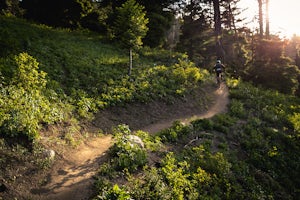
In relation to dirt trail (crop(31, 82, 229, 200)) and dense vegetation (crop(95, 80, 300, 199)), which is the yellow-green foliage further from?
dense vegetation (crop(95, 80, 300, 199))

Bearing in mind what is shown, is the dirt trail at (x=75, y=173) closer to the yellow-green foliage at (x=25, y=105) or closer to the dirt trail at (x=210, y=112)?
the yellow-green foliage at (x=25, y=105)

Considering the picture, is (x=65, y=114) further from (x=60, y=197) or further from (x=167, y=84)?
(x=167, y=84)

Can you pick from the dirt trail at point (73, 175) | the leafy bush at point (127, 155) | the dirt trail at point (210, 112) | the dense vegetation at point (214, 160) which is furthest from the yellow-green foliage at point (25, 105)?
the dirt trail at point (210, 112)

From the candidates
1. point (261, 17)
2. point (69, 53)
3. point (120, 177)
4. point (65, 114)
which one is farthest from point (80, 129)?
point (261, 17)

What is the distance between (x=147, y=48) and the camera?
27.5m

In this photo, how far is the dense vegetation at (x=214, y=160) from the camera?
7844 mm

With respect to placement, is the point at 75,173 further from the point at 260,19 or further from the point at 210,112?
the point at 260,19

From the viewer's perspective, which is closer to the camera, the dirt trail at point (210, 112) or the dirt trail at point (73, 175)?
the dirt trail at point (73, 175)

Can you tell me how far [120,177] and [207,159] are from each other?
478 cm

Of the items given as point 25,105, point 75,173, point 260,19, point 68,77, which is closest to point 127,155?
point 75,173

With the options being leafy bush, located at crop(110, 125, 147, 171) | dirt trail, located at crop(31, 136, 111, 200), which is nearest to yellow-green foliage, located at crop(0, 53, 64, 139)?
dirt trail, located at crop(31, 136, 111, 200)

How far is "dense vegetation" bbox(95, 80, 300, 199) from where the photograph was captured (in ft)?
25.7

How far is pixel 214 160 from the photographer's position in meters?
11.0

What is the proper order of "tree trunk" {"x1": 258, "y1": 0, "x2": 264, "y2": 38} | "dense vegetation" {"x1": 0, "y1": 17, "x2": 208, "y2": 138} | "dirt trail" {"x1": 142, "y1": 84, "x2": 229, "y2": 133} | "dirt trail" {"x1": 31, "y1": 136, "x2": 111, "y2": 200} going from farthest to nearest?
1. "tree trunk" {"x1": 258, "y1": 0, "x2": 264, "y2": 38}
2. "dirt trail" {"x1": 142, "y1": 84, "x2": 229, "y2": 133}
3. "dense vegetation" {"x1": 0, "y1": 17, "x2": 208, "y2": 138}
4. "dirt trail" {"x1": 31, "y1": 136, "x2": 111, "y2": 200}
